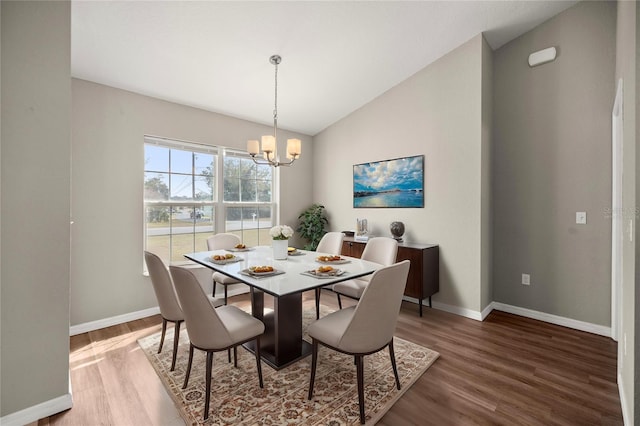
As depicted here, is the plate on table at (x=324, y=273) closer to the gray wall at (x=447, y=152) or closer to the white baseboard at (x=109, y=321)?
the gray wall at (x=447, y=152)

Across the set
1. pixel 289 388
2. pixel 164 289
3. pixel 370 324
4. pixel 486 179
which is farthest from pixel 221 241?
pixel 486 179

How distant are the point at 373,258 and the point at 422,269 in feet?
2.12

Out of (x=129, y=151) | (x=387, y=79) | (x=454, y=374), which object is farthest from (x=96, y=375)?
(x=387, y=79)

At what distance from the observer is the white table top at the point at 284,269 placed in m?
1.86

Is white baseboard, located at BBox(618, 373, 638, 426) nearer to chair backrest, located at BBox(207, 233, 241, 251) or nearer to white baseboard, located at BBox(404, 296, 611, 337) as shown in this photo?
white baseboard, located at BBox(404, 296, 611, 337)

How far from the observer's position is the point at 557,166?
10.3ft

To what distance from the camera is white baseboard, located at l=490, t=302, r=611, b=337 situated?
290cm

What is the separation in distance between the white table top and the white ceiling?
191 centimetres

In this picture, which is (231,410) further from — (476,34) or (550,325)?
(476,34)

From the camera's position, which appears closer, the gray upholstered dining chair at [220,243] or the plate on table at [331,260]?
the plate on table at [331,260]

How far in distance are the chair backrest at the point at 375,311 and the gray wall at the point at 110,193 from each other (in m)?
2.74

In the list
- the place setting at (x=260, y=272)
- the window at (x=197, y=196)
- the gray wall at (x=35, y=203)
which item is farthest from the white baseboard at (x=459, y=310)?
the gray wall at (x=35, y=203)

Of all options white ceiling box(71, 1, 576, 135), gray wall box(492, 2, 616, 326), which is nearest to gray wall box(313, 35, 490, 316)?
white ceiling box(71, 1, 576, 135)

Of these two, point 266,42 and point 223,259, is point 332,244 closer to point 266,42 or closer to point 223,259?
point 223,259
